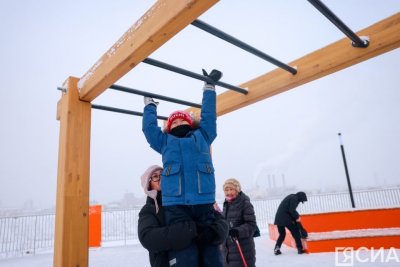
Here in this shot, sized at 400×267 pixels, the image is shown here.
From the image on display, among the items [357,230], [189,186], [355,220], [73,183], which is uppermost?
[73,183]

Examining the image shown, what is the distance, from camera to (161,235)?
62.7 inches

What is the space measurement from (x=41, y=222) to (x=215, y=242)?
10.9 m

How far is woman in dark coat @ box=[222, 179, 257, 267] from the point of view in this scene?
130 inches

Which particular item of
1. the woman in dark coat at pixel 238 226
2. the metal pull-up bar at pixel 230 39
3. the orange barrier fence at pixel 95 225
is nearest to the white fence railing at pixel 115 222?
the orange barrier fence at pixel 95 225

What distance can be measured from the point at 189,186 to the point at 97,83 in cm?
111

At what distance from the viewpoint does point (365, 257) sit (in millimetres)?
5445

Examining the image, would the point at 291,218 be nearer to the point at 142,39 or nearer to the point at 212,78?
the point at 212,78

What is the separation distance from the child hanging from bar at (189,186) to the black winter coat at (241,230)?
169 cm

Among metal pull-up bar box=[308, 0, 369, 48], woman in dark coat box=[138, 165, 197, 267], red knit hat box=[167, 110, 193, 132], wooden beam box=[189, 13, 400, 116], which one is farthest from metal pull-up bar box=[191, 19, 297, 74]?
woman in dark coat box=[138, 165, 197, 267]

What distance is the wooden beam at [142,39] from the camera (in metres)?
1.48

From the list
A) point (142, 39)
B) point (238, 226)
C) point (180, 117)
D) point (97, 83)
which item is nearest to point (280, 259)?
point (238, 226)

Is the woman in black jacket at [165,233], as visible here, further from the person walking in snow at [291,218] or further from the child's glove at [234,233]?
the person walking in snow at [291,218]

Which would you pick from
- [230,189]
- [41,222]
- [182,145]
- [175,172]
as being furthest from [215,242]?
[41,222]

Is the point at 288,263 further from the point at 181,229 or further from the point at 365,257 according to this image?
the point at 181,229
